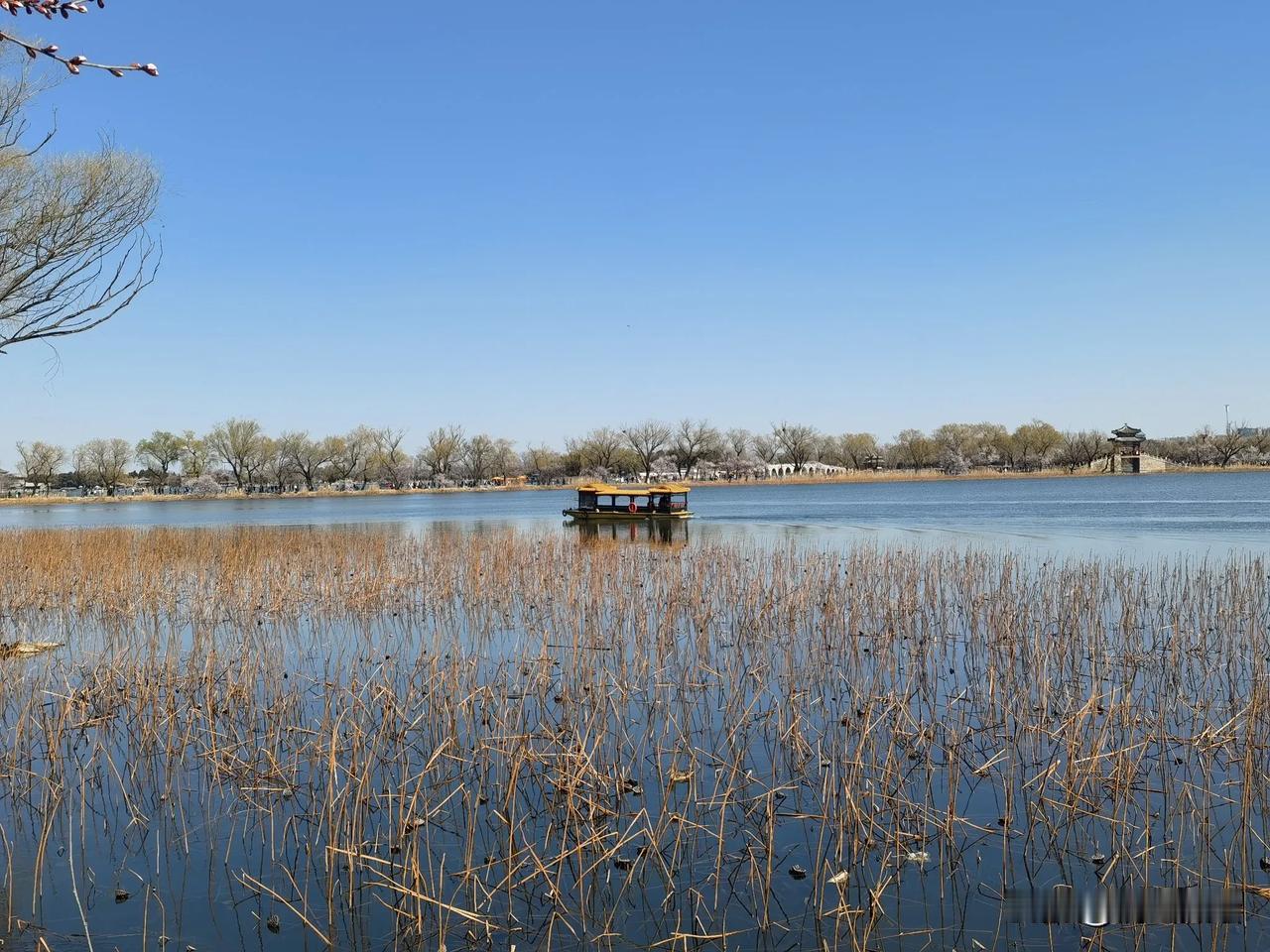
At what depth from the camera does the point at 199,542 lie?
2773 cm

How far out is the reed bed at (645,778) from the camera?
4.75 meters

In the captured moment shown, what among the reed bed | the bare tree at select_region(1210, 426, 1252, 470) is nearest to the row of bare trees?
the bare tree at select_region(1210, 426, 1252, 470)

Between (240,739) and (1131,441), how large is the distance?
4274 inches

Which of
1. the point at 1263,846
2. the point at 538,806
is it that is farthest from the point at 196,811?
the point at 1263,846

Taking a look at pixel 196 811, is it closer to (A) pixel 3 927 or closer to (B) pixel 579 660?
(A) pixel 3 927

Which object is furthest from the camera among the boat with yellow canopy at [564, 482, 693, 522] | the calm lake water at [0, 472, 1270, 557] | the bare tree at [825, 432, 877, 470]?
the bare tree at [825, 432, 877, 470]

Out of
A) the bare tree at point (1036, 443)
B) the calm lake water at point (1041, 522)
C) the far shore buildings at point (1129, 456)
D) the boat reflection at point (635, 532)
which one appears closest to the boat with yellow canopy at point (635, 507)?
the boat reflection at point (635, 532)

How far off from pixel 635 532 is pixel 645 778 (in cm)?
2941

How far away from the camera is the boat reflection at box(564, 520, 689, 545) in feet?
102

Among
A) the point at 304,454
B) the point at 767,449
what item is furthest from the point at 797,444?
the point at 304,454

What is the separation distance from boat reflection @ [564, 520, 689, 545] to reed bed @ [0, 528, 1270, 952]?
1816 cm

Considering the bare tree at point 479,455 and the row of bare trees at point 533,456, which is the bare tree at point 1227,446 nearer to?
the row of bare trees at point 533,456

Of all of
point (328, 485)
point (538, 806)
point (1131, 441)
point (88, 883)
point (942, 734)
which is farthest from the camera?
point (328, 485)

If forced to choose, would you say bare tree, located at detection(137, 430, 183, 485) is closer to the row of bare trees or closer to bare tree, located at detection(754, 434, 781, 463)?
the row of bare trees
